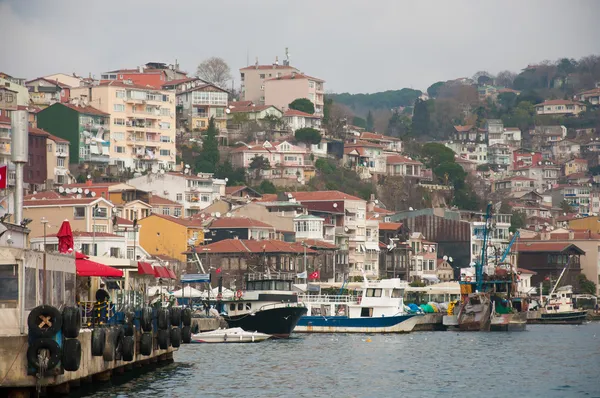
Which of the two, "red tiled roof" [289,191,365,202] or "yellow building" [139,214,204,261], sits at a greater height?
"red tiled roof" [289,191,365,202]

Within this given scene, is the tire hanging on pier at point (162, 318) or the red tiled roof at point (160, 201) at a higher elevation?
the red tiled roof at point (160, 201)

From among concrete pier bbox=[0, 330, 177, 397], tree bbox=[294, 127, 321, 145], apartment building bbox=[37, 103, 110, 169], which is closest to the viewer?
concrete pier bbox=[0, 330, 177, 397]

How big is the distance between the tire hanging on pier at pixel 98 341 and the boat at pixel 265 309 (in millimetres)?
39858

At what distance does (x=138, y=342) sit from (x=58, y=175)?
314ft

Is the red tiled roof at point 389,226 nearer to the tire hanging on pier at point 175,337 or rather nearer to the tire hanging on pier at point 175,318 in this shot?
the tire hanging on pier at point 175,318

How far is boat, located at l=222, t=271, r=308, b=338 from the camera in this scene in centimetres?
7994

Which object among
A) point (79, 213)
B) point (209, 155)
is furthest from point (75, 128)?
point (79, 213)

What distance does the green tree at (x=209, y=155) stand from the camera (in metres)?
172

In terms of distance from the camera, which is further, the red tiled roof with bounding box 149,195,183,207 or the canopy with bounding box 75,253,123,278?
the red tiled roof with bounding box 149,195,183,207

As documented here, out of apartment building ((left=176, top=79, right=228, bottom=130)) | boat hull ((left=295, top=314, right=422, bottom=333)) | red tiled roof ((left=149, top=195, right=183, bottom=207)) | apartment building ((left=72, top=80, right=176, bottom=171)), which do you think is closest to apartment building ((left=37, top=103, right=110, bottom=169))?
apartment building ((left=72, top=80, right=176, bottom=171))

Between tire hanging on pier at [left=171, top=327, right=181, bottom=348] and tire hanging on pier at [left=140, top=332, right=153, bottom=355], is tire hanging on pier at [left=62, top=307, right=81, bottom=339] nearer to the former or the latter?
tire hanging on pier at [left=140, top=332, right=153, bottom=355]

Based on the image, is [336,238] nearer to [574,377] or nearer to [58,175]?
[58,175]

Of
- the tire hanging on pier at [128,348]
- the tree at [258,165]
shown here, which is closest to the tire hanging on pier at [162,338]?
the tire hanging on pier at [128,348]

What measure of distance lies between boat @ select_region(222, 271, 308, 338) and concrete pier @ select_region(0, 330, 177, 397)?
36196 millimetres
